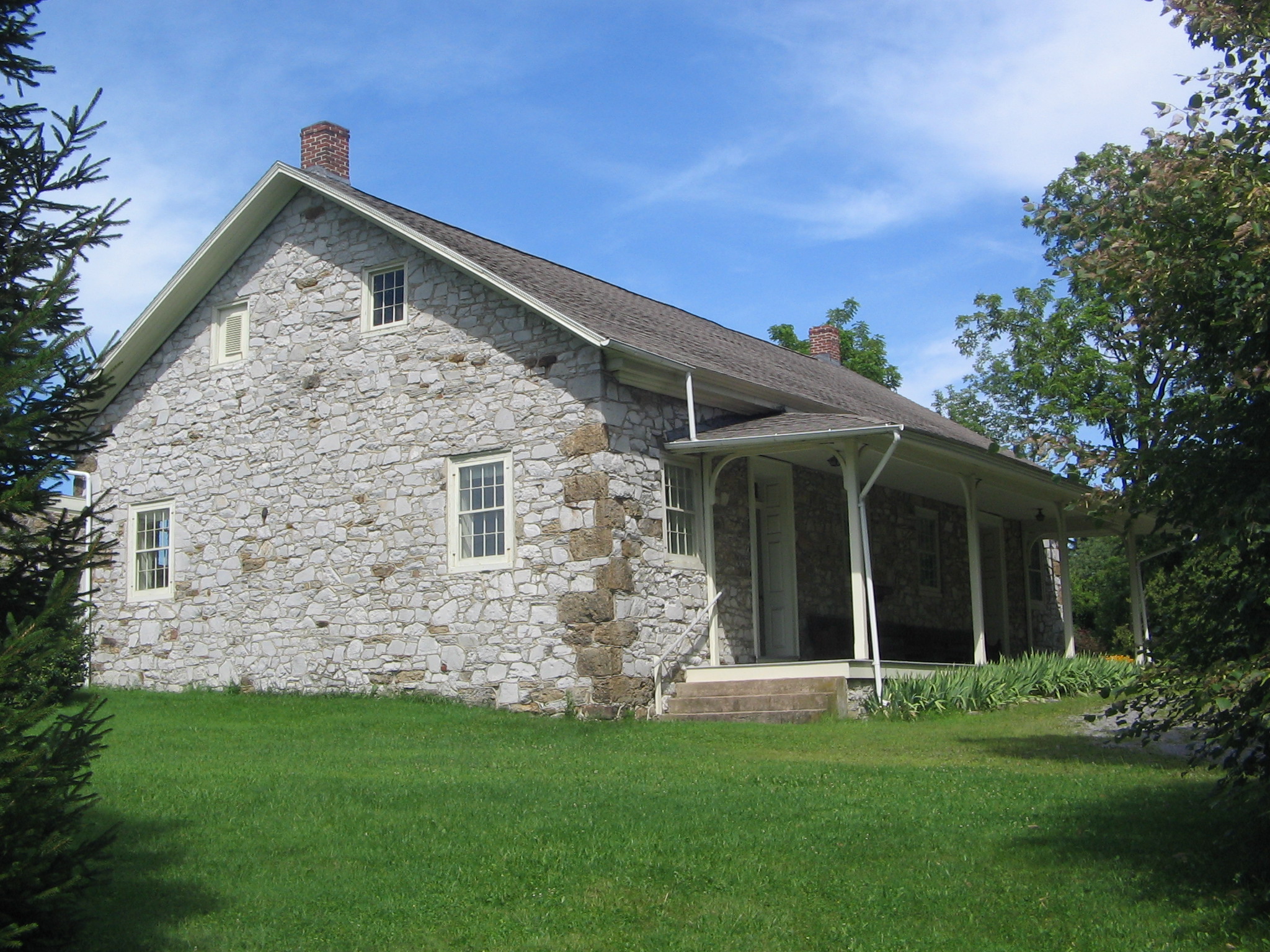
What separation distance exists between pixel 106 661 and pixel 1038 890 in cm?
1450

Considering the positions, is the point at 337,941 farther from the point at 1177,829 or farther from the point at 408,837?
the point at 1177,829

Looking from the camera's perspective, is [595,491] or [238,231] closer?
[595,491]

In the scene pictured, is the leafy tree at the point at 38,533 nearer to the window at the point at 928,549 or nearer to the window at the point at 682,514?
the window at the point at 682,514

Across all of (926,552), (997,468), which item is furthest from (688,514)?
(926,552)

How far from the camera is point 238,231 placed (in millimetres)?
16922

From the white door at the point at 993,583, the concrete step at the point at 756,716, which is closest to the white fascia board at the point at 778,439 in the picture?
the concrete step at the point at 756,716

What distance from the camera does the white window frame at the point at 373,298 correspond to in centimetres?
1548

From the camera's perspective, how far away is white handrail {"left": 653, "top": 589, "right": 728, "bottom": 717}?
45.3ft

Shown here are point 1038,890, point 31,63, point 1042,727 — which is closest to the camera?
point 31,63

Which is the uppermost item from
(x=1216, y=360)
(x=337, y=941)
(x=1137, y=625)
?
(x=1216, y=360)

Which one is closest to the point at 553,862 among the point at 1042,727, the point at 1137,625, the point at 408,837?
the point at 408,837

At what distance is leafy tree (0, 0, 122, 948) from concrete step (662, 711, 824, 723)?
26.8ft

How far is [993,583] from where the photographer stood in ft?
74.4

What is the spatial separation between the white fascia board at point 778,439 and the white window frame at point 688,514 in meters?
0.27
